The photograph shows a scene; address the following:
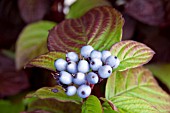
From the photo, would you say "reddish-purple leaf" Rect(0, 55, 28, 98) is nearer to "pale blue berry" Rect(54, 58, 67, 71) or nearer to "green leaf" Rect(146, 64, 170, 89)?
"green leaf" Rect(146, 64, 170, 89)

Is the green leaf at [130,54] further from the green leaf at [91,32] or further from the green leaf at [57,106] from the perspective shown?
the green leaf at [57,106]

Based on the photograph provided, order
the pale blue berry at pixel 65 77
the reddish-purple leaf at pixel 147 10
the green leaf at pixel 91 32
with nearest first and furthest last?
1. the pale blue berry at pixel 65 77
2. the green leaf at pixel 91 32
3. the reddish-purple leaf at pixel 147 10

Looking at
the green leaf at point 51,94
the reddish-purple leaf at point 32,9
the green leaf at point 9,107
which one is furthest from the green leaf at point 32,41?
the green leaf at point 51,94

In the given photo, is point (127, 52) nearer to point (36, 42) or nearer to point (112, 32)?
point (112, 32)

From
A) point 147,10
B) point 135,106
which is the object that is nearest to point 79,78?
point 135,106

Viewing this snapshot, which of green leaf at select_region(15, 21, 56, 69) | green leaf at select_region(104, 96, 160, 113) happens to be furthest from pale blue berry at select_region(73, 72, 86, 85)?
green leaf at select_region(15, 21, 56, 69)

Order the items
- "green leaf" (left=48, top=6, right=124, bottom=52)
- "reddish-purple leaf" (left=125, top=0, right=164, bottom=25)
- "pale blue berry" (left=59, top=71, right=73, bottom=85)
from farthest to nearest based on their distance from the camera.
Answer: "reddish-purple leaf" (left=125, top=0, right=164, bottom=25) → "green leaf" (left=48, top=6, right=124, bottom=52) → "pale blue berry" (left=59, top=71, right=73, bottom=85)
